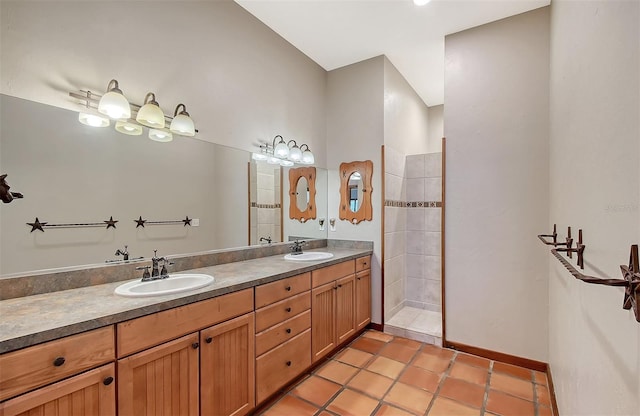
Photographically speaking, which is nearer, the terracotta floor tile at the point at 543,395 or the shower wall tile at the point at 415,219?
the terracotta floor tile at the point at 543,395

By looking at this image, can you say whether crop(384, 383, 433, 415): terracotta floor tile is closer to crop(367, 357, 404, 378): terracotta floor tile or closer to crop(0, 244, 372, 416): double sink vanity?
crop(367, 357, 404, 378): terracotta floor tile

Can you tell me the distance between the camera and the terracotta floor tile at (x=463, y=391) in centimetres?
195

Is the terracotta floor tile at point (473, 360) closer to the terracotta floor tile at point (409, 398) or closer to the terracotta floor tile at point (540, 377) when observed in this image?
the terracotta floor tile at point (540, 377)

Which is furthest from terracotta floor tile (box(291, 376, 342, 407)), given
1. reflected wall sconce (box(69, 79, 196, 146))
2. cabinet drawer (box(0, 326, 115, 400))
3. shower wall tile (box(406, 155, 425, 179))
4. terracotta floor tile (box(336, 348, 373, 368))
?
shower wall tile (box(406, 155, 425, 179))

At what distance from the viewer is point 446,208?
2697 mm

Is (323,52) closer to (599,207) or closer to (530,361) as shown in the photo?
(599,207)

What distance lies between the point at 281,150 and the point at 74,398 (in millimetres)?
2153

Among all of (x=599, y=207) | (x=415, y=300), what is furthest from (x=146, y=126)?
(x=415, y=300)

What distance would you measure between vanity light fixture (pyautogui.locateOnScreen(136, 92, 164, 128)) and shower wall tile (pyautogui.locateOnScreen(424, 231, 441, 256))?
9.89 ft

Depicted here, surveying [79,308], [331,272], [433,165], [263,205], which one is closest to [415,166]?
[433,165]

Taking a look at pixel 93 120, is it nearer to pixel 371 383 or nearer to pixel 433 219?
pixel 371 383

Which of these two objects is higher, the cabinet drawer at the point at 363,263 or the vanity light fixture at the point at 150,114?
the vanity light fixture at the point at 150,114

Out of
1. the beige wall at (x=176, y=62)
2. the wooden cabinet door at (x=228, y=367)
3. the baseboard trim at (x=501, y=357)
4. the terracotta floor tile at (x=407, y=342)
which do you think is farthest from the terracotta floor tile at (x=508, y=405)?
the beige wall at (x=176, y=62)

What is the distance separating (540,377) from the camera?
2.23 meters
